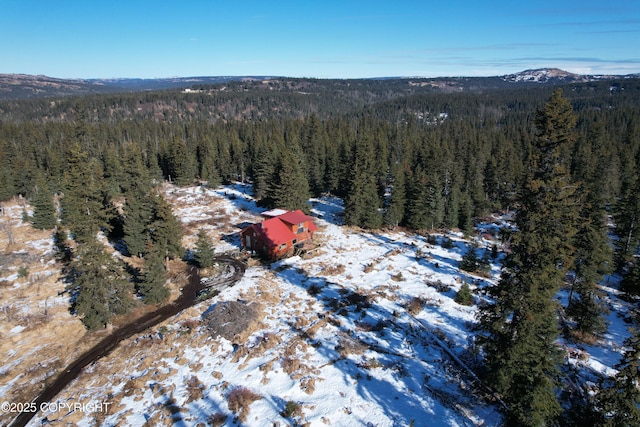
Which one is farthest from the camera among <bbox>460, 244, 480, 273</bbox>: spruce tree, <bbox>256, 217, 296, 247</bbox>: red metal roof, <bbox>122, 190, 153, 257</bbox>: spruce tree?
<bbox>256, 217, 296, 247</bbox>: red metal roof

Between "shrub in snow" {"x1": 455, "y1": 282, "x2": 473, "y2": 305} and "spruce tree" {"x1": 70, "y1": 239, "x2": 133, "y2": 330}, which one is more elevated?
"spruce tree" {"x1": 70, "y1": 239, "x2": 133, "y2": 330}

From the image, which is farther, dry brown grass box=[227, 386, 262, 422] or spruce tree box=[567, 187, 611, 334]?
spruce tree box=[567, 187, 611, 334]

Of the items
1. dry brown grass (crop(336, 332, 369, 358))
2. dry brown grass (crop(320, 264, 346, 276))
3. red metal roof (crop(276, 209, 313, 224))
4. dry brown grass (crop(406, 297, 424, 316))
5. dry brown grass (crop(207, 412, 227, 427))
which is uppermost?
red metal roof (crop(276, 209, 313, 224))

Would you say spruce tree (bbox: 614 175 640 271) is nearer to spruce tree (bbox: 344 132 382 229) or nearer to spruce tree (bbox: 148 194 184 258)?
spruce tree (bbox: 344 132 382 229)

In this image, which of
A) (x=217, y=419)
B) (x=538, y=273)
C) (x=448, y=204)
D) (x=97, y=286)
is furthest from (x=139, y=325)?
(x=448, y=204)

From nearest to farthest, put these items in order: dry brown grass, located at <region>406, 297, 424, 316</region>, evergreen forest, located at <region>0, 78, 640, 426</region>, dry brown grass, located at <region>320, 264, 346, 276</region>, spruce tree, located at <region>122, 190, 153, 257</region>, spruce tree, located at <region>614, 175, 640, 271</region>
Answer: evergreen forest, located at <region>0, 78, 640, 426</region>
dry brown grass, located at <region>406, 297, 424, 316</region>
dry brown grass, located at <region>320, 264, 346, 276</region>
spruce tree, located at <region>122, 190, 153, 257</region>
spruce tree, located at <region>614, 175, 640, 271</region>

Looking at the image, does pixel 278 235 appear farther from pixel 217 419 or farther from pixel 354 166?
pixel 217 419

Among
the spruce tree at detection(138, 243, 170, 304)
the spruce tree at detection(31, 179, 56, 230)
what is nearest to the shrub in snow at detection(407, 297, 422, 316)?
the spruce tree at detection(138, 243, 170, 304)

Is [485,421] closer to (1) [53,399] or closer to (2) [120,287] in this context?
(1) [53,399]
